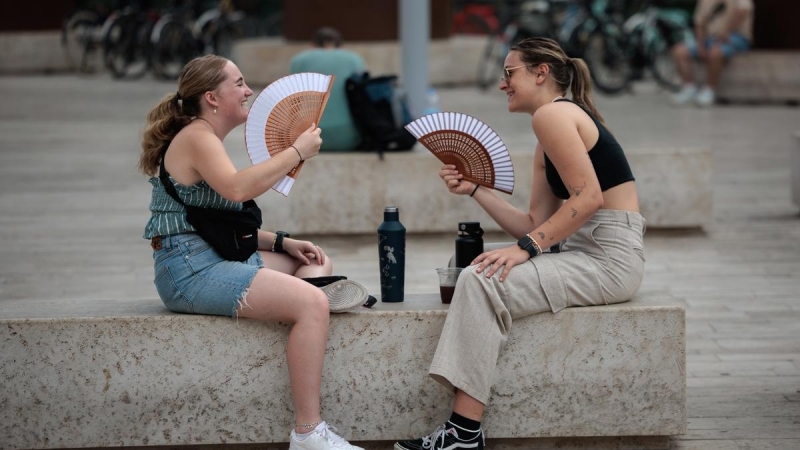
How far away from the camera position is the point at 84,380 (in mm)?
3537

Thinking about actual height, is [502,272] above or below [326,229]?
above

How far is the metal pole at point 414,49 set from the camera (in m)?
7.66

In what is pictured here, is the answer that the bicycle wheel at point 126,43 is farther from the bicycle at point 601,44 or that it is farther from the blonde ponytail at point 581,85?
the blonde ponytail at point 581,85

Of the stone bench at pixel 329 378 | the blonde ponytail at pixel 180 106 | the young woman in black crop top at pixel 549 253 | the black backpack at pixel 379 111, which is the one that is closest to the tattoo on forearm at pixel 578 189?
the young woman in black crop top at pixel 549 253

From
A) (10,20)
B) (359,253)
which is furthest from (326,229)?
(10,20)

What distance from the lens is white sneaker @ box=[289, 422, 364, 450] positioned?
337cm

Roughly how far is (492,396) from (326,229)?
3.36 m

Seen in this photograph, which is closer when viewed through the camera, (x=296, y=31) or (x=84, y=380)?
(x=84, y=380)

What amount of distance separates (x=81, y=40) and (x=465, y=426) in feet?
53.6

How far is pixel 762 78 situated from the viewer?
13.7 m

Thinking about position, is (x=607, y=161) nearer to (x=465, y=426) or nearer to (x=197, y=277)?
(x=465, y=426)

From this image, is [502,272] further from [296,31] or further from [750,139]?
[296,31]

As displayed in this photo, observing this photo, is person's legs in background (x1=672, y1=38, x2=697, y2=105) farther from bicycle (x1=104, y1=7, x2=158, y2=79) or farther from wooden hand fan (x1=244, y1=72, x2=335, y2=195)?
wooden hand fan (x1=244, y1=72, x2=335, y2=195)

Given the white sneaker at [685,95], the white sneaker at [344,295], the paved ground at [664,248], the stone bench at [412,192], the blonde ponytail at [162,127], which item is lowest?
the white sneaker at [685,95]
